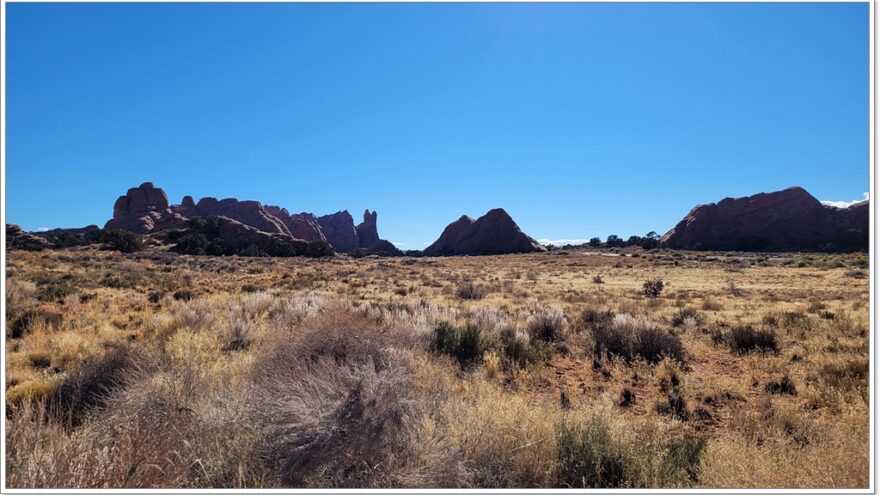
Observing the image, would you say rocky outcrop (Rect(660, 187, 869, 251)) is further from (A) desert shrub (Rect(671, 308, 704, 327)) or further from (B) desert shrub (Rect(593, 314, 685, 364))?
(B) desert shrub (Rect(593, 314, 685, 364))

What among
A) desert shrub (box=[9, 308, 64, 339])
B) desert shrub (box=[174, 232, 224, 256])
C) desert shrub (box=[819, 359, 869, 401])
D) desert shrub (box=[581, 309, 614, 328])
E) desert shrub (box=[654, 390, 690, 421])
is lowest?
desert shrub (box=[654, 390, 690, 421])

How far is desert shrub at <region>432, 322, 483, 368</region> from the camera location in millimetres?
7621

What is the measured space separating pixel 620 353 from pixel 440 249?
99.5 meters

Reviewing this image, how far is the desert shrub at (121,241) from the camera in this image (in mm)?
54219

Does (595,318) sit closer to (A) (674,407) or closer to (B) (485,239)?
(A) (674,407)

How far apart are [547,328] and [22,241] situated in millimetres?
67233

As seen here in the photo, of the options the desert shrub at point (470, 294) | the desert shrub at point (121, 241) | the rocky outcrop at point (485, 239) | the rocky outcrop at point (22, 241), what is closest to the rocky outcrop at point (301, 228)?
the rocky outcrop at point (485, 239)

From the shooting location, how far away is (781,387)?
21.2 feet

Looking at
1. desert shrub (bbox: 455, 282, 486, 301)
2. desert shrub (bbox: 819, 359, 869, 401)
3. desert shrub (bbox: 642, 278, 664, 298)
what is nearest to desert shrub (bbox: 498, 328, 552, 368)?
desert shrub (bbox: 819, 359, 869, 401)

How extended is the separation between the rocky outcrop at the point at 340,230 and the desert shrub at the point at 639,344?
150332 millimetres

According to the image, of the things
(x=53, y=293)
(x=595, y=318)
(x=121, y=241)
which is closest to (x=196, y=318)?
(x=53, y=293)

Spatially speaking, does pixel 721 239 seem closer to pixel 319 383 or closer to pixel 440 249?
pixel 440 249

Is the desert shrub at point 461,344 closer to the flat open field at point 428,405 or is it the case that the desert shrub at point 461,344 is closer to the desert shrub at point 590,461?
the flat open field at point 428,405

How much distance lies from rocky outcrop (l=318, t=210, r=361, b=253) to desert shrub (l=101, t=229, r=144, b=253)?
320 ft
